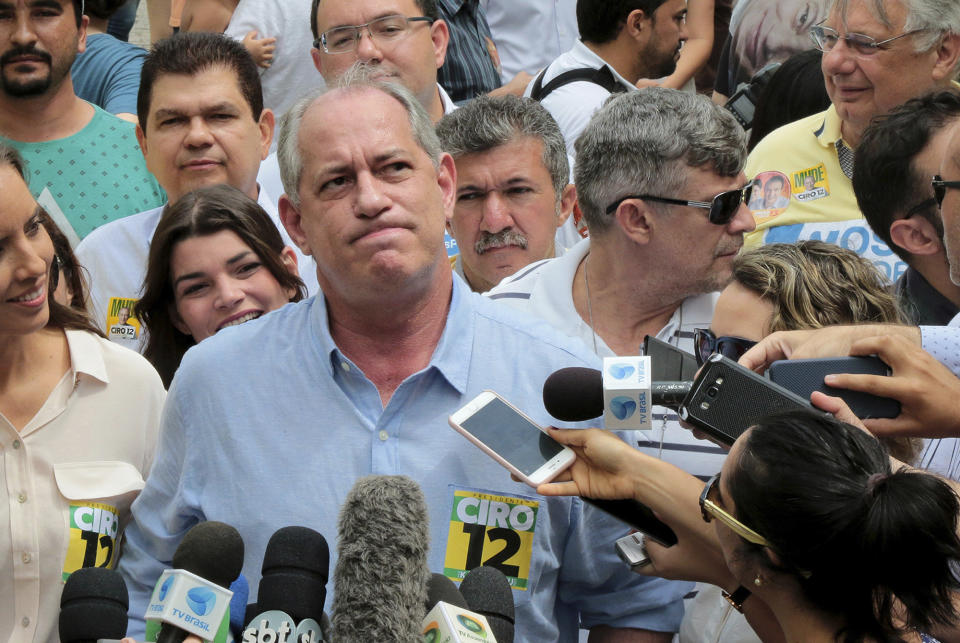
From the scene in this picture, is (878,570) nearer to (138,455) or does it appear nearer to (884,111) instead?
(138,455)

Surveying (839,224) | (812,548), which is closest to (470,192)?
(839,224)

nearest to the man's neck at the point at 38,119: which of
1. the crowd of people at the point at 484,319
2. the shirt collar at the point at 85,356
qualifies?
the crowd of people at the point at 484,319

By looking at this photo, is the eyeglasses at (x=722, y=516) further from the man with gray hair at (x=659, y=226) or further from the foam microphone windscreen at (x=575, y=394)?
the man with gray hair at (x=659, y=226)

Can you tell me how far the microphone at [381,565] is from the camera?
1916 mm

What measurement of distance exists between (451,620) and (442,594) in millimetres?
146

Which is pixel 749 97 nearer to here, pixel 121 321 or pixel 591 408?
pixel 121 321

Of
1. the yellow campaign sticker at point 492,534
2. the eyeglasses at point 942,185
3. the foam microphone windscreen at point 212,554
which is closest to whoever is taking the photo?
the foam microphone windscreen at point 212,554

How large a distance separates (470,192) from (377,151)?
5.64 ft

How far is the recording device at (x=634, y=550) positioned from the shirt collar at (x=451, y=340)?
58 cm

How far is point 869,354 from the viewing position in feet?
9.15

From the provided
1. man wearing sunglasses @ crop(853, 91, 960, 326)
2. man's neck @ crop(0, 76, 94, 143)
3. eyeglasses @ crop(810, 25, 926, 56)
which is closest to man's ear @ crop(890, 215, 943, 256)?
man wearing sunglasses @ crop(853, 91, 960, 326)

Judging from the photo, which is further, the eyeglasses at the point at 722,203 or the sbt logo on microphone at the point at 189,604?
the eyeglasses at the point at 722,203

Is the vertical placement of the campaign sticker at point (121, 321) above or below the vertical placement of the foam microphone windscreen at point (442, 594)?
below

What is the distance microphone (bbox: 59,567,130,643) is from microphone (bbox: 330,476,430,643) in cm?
45
